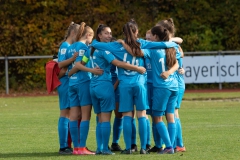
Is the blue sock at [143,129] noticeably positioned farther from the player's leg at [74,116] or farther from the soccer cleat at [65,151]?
the soccer cleat at [65,151]

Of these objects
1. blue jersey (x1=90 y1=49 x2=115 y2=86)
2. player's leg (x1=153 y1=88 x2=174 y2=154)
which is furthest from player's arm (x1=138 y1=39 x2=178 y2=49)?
player's leg (x1=153 y1=88 x2=174 y2=154)

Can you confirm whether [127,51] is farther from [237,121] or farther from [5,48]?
[5,48]

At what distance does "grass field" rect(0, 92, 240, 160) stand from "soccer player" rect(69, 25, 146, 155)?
35 centimetres

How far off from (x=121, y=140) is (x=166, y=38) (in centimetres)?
278

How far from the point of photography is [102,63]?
10.4 metres

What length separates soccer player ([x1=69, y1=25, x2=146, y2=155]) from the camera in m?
10.3

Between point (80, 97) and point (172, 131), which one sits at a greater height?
point (80, 97)

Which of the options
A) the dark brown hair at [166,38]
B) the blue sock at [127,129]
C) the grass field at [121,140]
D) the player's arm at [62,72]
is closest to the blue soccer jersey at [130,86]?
the blue sock at [127,129]

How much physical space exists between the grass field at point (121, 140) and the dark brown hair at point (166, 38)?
1331 mm

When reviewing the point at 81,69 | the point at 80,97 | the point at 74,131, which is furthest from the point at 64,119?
the point at 81,69

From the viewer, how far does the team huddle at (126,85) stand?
1028 cm

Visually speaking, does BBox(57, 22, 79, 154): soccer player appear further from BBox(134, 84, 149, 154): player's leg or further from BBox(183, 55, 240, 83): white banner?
BBox(183, 55, 240, 83): white banner

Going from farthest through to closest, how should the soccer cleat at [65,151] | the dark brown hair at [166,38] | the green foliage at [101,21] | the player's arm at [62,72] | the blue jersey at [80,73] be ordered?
the green foliage at [101,21] → the player's arm at [62,72] → the soccer cleat at [65,151] → the blue jersey at [80,73] → the dark brown hair at [166,38]

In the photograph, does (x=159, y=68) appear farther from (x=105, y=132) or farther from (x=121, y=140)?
(x=121, y=140)
